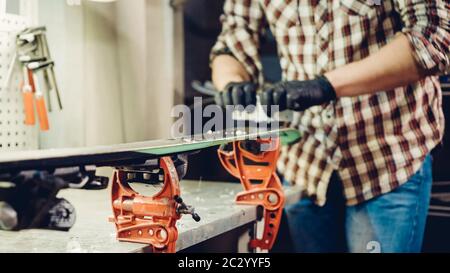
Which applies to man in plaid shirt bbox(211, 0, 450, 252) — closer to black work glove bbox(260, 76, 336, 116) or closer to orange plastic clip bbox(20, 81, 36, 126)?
black work glove bbox(260, 76, 336, 116)

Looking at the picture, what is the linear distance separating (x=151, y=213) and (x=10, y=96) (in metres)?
0.67

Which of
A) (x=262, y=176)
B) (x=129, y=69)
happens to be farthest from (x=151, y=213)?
(x=129, y=69)

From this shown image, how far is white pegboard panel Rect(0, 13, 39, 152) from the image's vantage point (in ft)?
4.40

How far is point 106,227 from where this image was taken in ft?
3.49

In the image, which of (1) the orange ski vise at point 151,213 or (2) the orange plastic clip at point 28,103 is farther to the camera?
(2) the orange plastic clip at point 28,103

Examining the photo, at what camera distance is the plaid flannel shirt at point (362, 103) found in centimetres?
127

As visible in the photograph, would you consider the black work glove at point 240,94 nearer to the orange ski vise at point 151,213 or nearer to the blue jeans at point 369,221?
the blue jeans at point 369,221

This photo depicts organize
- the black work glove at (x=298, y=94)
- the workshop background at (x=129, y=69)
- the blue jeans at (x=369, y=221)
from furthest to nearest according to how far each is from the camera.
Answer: the workshop background at (x=129, y=69) < the blue jeans at (x=369, y=221) < the black work glove at (x=298, y=94)

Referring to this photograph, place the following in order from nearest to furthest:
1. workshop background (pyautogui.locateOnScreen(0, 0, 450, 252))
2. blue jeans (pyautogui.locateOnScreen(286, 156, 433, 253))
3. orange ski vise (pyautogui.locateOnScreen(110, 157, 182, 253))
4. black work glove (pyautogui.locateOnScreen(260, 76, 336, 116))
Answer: orange ski vise (pyautogui.locateOnScreen(110, 157, 182, 253))
black work glove (pyautogui.locateOnScreen(260, 76, 336, 116))
blue jeans (pyautogui.locateOnScreen(286, 156, 433, 253))
workshop background (pyautogui.locateOnScreen(0, 0, 450, 252))

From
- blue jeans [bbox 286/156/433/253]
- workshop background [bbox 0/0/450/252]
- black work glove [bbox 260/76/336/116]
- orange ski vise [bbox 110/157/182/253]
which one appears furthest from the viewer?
workshop background [bbox 0/0/450/252]

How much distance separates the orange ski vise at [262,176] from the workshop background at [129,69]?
0.17 meters

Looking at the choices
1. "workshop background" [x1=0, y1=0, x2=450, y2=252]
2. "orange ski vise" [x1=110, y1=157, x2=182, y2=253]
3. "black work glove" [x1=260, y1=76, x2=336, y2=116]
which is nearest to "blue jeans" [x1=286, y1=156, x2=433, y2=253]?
"workshop background" [x1=0, y1=0, x2=450, y2=252]

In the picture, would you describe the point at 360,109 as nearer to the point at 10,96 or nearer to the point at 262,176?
the point at 262,176

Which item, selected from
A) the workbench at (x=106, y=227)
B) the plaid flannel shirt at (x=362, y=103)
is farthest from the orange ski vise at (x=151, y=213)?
the plaid flannel shirt at (x=362, y=103)
